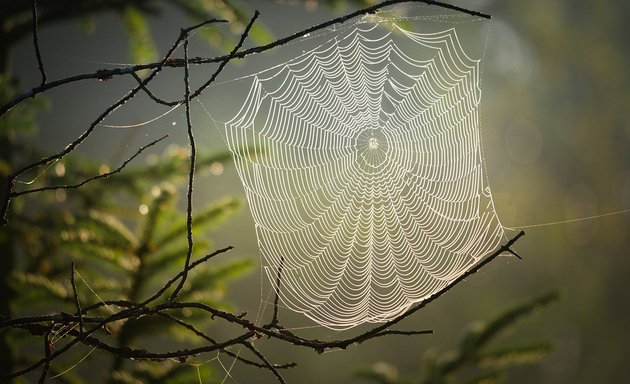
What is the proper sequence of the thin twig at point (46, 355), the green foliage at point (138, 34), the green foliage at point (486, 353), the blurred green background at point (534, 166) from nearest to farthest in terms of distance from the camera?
1. the thin twig at point (46, 355)
2. the green foliage at point (486, 353)
3. the green foliage at point (138, 34)
4. the blurred green background at point (534, 166)

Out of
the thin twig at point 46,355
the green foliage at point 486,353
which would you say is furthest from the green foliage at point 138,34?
the thin twig at point 46,355

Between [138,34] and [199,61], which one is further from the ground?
[138,34]

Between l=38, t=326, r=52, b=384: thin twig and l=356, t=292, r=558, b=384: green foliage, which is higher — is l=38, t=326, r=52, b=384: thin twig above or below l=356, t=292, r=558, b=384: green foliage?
above

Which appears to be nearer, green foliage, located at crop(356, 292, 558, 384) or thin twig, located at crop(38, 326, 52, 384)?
thin twig, located at crop(38, 326, 52, 384)

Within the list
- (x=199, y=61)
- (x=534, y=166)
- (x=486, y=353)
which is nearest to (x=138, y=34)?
(x=486, y=353)

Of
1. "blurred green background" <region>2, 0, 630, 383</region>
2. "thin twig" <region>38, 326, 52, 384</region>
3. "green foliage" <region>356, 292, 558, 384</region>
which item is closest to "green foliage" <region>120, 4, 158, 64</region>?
"green foliage" <region>356, 292, 558, 384</region>

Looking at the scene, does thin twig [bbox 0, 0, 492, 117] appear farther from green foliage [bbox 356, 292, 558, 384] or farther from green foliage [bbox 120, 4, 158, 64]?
green foliage [bbox 120, 4, 158, 64]

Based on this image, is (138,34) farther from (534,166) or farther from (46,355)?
(534,166)

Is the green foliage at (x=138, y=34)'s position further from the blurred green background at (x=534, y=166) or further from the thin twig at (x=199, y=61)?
the blurred green background at (x=534, y=166)

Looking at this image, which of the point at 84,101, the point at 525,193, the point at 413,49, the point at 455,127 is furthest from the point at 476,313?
the point at 455,127
